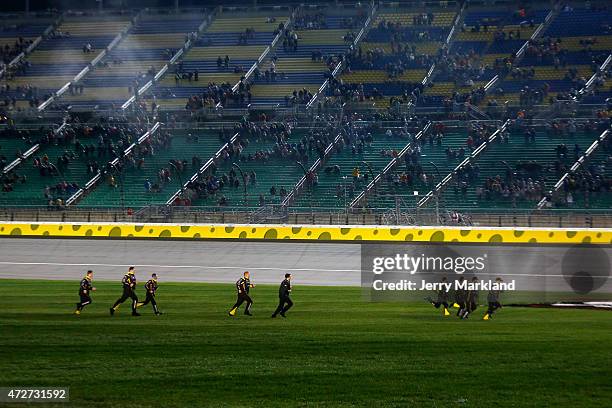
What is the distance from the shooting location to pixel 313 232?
4094 centimetres

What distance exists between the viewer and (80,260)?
39.2m

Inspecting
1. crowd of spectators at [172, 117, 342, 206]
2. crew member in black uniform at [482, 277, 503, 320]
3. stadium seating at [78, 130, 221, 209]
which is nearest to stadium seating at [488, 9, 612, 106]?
crowd of spectators at [172, 117, 342, 206]

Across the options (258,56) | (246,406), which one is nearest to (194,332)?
(246,406)

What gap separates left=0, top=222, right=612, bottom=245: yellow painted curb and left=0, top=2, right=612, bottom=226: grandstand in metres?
1.30

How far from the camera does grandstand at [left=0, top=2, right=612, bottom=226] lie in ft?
148

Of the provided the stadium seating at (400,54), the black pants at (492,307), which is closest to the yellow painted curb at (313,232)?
the stadium seating at (400,54)

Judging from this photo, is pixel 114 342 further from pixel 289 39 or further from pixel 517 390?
pixel 289 39

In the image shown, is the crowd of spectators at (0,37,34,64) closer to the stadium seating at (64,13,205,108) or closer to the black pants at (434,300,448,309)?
the stadium seating at (64,13,205,108)

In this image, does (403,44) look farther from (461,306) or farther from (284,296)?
(284,296)

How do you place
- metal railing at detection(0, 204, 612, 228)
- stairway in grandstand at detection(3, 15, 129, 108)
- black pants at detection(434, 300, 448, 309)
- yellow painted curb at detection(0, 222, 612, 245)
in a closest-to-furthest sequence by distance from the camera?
1. black pants at detection(434, 300, 448, 309)
2. yellow painted curb at detection(0, 222, 612, 245)
3. metal railing at detection(0, 204, 612, 228)
4. stairway in grandstand at detection(3, 15, 129, 108)

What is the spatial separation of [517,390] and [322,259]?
2055 centimetres

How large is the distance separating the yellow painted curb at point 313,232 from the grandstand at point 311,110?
1304mm

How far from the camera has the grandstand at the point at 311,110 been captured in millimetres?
45062

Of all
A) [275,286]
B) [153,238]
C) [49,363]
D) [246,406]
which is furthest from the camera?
[153,238]
